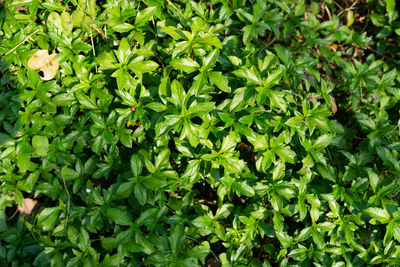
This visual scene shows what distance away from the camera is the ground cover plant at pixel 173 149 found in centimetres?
216

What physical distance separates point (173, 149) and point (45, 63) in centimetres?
103

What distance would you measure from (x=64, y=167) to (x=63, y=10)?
1078 mm

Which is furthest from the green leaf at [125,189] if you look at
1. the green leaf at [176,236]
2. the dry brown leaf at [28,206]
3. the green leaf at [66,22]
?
the green leaf at [66,22]

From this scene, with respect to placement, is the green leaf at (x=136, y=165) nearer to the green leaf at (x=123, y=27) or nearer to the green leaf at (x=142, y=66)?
the green leaf at (x=142, y=66)

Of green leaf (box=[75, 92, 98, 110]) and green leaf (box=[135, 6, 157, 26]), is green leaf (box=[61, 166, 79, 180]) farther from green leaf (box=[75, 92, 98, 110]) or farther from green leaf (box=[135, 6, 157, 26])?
green leaf (box=[135, 6, 157, 26])

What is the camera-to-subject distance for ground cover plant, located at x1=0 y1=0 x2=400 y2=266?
216 centimetres

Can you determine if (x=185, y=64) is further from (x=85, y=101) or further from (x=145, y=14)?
(x=85, y=101)

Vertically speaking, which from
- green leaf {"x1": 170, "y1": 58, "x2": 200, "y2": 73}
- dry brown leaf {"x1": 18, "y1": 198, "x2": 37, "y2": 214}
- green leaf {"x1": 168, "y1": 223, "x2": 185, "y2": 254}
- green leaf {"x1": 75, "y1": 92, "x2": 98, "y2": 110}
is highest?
green leaf {"x1": 170, "y1": 58, "x2": 200, "y2": 73}

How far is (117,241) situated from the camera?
2.16 metres

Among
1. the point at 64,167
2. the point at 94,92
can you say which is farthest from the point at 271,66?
the point at 64,167

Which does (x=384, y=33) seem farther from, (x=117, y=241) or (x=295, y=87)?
(x=117, y=241)

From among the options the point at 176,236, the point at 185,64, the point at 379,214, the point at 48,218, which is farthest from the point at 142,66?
the point at 379,214

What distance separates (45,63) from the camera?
2.39 metres

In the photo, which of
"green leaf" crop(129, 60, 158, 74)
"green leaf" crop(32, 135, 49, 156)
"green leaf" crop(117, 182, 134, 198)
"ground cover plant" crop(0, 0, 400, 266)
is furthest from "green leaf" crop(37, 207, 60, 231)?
"green leaf" crop(129, 60, 158, 74)
